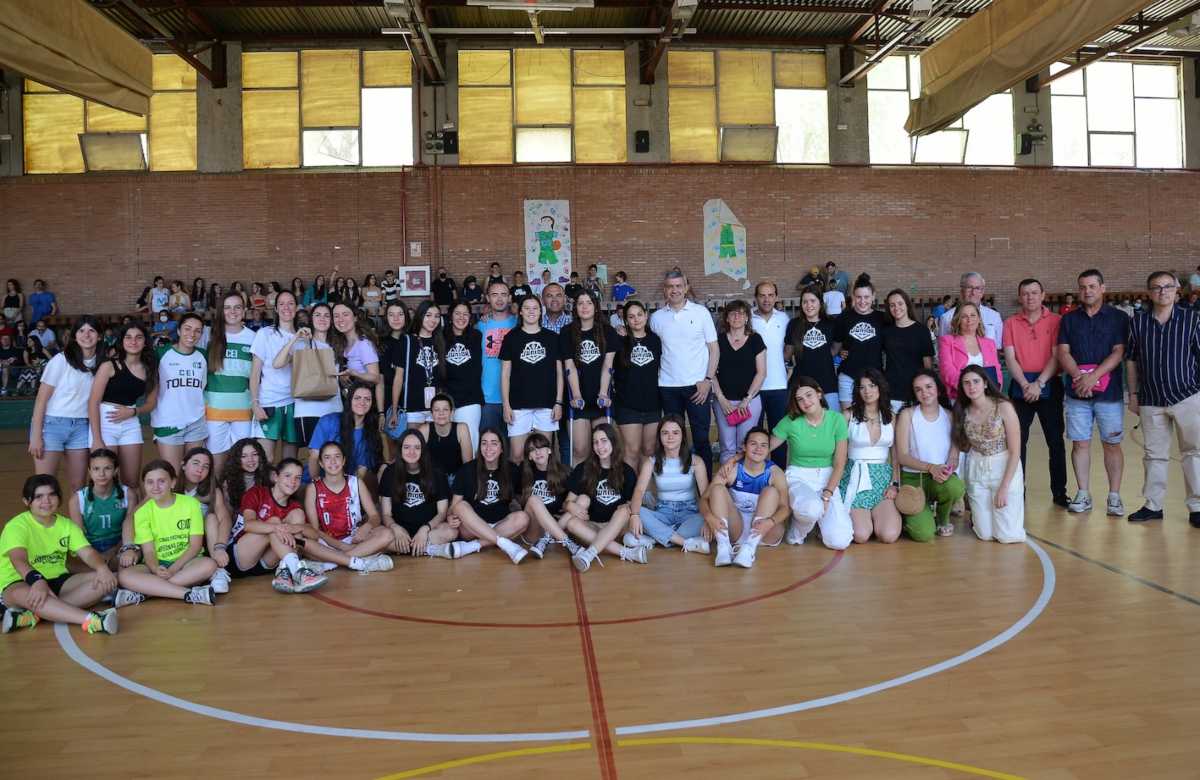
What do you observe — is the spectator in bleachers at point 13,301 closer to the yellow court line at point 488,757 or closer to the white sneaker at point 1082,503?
the yellow court line at point 488,757

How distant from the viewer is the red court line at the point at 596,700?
2908 mm

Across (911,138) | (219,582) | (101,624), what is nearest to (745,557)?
(219,582)

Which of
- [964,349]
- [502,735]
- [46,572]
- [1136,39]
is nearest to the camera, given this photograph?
[502,735]

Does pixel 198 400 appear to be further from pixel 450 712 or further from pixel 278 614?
pixel 450 712

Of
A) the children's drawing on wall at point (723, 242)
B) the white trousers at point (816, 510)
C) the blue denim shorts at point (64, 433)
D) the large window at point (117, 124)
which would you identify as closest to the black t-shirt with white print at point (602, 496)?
the white trousers at point (816, 510)

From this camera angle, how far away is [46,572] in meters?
4.66

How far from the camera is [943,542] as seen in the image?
5941mm

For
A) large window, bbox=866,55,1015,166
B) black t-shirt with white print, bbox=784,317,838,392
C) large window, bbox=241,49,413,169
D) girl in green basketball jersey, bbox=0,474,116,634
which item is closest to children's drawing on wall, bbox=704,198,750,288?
large window, bbox=866,55,1015,166

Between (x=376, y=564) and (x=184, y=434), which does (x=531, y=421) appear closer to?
(x=376, y=564)

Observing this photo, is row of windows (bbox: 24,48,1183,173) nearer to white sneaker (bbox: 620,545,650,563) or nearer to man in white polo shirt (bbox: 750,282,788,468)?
man in white polo shirt (bbox: 750,282,788,468)

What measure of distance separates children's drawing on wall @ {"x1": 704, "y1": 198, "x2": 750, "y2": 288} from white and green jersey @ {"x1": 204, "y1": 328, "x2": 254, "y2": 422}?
495 inches

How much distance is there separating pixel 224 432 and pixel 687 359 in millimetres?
3506

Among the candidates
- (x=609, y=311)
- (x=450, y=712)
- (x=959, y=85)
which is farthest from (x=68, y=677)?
(x=609, y=311)

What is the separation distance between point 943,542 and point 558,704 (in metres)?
3.62
